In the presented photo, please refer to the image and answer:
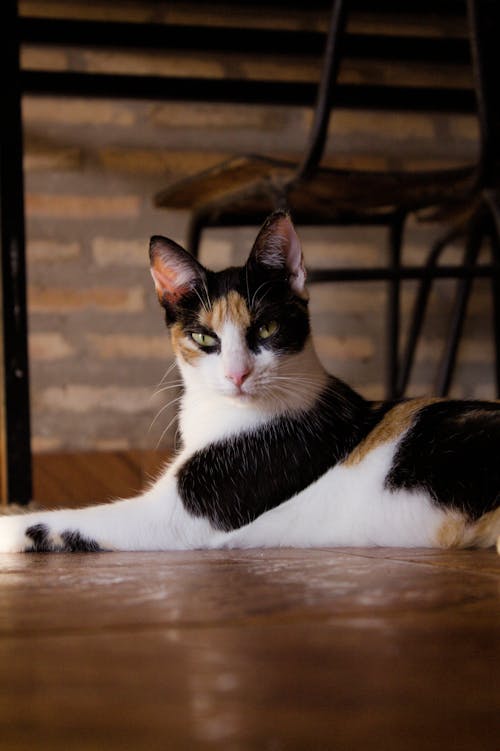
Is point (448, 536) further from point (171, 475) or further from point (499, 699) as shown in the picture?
point (499, 699)

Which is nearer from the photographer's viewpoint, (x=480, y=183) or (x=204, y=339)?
(x=204, y=339)

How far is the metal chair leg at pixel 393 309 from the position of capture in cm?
234

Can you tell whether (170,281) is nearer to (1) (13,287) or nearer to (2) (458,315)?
(1) (13,287)

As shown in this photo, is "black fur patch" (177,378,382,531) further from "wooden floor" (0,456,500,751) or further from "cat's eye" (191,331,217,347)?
"wooden floor" (0,456,500,751)

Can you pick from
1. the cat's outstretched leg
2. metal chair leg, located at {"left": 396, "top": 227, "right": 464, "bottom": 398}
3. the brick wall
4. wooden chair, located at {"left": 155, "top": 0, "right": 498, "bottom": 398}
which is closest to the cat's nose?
the cat's outstretched leg

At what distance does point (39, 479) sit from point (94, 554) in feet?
4.40

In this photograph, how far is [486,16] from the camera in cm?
153

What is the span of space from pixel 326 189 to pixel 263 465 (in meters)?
0.70

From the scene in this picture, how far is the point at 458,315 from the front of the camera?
7.79 ft

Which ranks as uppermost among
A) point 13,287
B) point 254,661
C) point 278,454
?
point 13,287

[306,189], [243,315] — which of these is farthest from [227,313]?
[306,189]

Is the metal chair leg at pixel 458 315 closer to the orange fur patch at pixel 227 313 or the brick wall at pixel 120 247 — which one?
the brick wall at pixel 120 247

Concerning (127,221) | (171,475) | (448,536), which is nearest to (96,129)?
(127,221)

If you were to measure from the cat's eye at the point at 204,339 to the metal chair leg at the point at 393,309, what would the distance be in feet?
3.54
